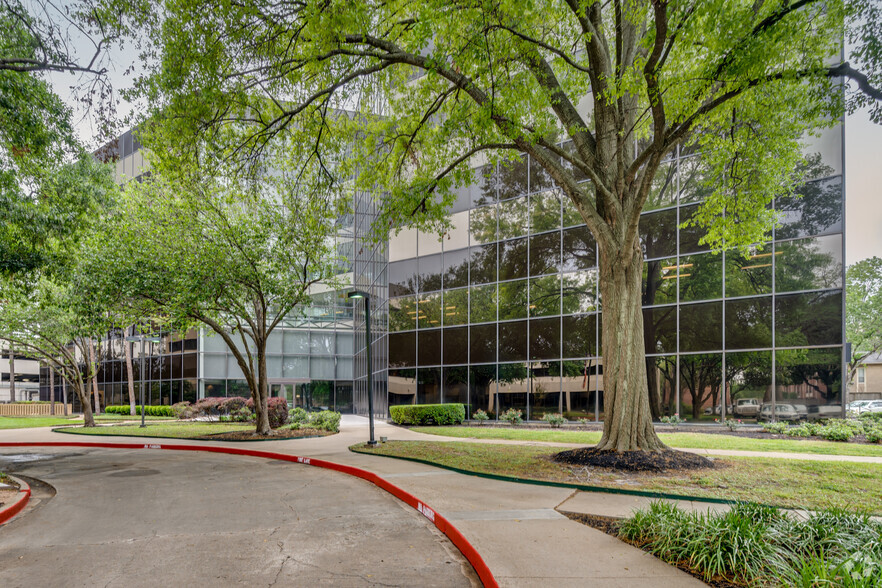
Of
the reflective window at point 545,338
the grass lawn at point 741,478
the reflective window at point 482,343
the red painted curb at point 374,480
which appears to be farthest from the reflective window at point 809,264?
the red painted curb at point 374,480

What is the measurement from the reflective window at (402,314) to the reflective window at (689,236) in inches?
510

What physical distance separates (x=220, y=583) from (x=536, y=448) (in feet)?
32.7

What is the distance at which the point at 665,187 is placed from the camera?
20.1m

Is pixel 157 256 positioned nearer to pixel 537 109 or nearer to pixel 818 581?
pixel 537 109

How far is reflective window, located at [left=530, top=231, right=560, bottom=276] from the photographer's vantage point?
2252 centimetres

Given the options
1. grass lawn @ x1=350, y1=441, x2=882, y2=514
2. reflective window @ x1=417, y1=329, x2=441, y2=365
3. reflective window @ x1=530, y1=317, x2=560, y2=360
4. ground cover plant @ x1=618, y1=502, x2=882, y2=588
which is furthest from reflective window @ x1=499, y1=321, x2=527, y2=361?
ground cover plant @ x1=618, y1=502, x2=882, y2=588

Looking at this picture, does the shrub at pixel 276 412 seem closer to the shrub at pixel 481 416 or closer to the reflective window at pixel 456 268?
the shrub at pixel 481 416

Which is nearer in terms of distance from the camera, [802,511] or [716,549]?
[716,549]

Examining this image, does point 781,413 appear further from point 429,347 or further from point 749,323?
point 429,347

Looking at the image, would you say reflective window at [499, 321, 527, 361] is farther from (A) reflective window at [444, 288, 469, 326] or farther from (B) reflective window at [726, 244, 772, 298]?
(B) reflective window at [726, 244, 772, 298]

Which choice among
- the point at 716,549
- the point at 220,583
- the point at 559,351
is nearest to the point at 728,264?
the point at 559,351

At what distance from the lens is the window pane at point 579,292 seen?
69.9ft

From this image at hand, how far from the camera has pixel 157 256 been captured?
16.3m

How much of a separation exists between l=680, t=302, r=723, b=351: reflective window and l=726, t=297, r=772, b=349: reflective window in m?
0.31
